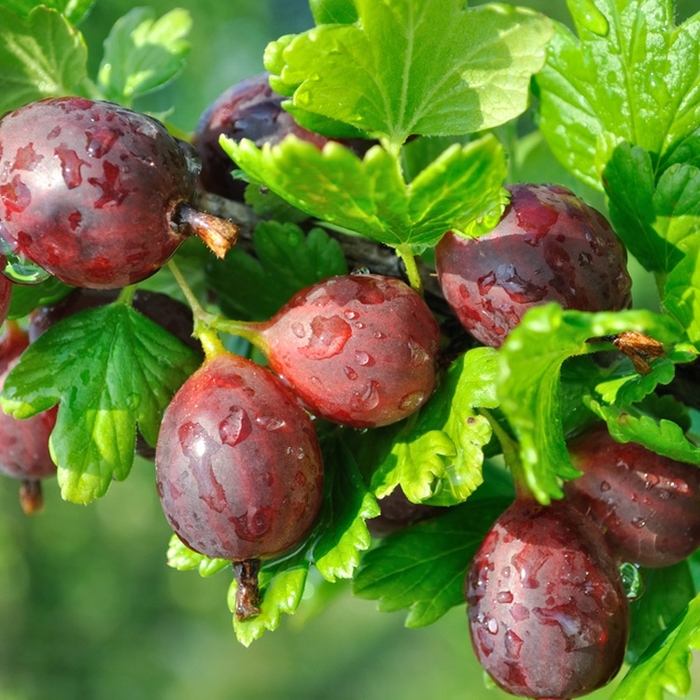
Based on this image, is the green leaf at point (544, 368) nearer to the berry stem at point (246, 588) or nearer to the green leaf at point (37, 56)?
the berry stem at point (246, 588)

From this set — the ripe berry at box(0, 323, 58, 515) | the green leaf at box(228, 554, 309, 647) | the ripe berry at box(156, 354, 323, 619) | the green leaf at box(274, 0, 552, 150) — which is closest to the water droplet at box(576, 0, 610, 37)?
the green leaf at box(274, 0, 552, 150)

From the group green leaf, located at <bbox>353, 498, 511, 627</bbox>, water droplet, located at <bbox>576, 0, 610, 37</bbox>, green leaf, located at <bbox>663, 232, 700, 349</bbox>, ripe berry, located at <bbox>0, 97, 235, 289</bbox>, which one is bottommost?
green leaf, located at <bbox>353, 498, 511, 627</bbox>

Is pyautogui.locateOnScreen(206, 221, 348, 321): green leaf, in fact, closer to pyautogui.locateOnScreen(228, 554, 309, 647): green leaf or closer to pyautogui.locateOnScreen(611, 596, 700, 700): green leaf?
pyautogui.locateOnScreen(228, 554, 309, 647): green leaf

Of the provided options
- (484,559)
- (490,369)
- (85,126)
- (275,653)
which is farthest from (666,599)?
(275,653)

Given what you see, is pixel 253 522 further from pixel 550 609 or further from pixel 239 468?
pixel 550 609

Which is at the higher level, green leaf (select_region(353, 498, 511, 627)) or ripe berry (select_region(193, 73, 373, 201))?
ripe berry (select_region(193, 73, 373, 201))

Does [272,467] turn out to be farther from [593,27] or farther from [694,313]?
[593,27]

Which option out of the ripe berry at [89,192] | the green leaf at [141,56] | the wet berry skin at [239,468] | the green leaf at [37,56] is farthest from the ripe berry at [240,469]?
the green leaf at [141,56]
